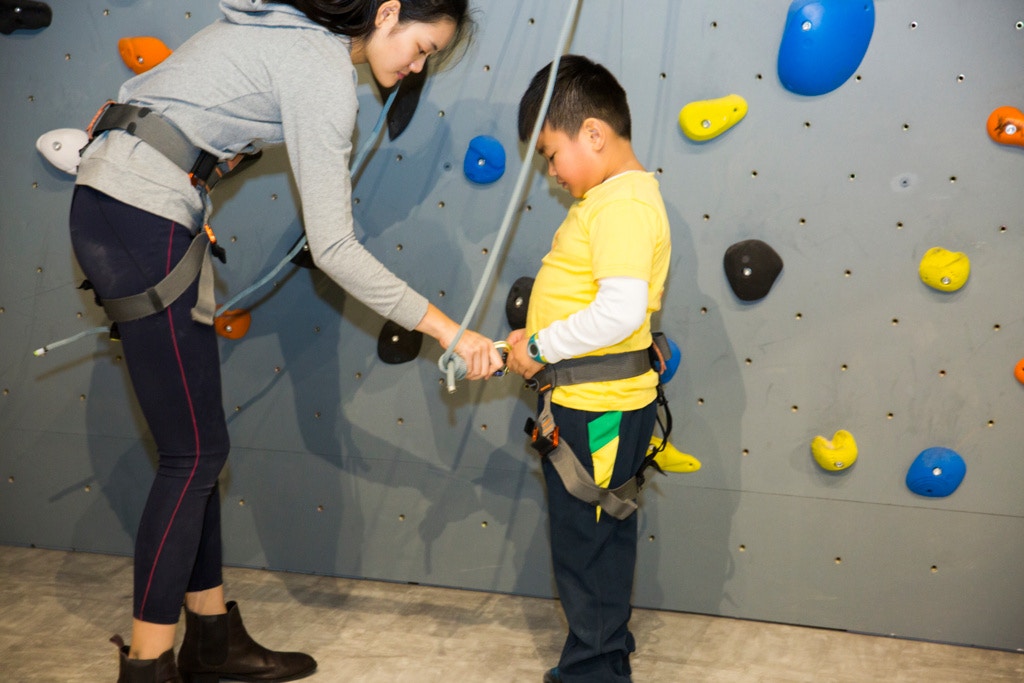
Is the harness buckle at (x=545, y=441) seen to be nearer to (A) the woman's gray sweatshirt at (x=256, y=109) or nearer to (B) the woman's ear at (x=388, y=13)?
(A) the woman's gray sweatshirt at (x=256, y=109)

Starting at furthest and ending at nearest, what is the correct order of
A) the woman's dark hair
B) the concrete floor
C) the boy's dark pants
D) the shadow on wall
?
1. the shadow on wall
2. the concrete floor
3. the boy's dark pants
4. the woman's dark hair

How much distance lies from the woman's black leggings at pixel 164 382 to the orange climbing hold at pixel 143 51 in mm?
660

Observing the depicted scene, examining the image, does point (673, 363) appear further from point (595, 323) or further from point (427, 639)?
point (427, 639)

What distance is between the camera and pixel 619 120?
1560mm

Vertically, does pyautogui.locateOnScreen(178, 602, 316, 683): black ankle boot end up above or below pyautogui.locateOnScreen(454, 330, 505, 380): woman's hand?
below

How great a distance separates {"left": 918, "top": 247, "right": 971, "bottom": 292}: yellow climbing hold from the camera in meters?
1.78

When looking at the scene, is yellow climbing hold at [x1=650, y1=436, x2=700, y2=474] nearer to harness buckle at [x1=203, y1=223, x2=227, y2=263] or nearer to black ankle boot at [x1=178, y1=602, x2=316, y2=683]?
black ankle boot at [x1=178, y1=602, x2=316, y2=683]

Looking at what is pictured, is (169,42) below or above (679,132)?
above

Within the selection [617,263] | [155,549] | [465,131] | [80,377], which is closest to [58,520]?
[80,377]

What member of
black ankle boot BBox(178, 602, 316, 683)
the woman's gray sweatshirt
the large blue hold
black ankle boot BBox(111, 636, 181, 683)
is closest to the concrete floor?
black ankle boot BBox(178, 602, 316, 683)

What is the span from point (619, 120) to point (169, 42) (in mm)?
1080

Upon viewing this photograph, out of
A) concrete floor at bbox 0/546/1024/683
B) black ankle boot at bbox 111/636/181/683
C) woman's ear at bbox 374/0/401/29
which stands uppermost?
woman's ear at bbox 374/0/401/29

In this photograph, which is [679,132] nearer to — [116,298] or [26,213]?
[116,298]

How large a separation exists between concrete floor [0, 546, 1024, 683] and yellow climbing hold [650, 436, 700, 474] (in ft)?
1.16
